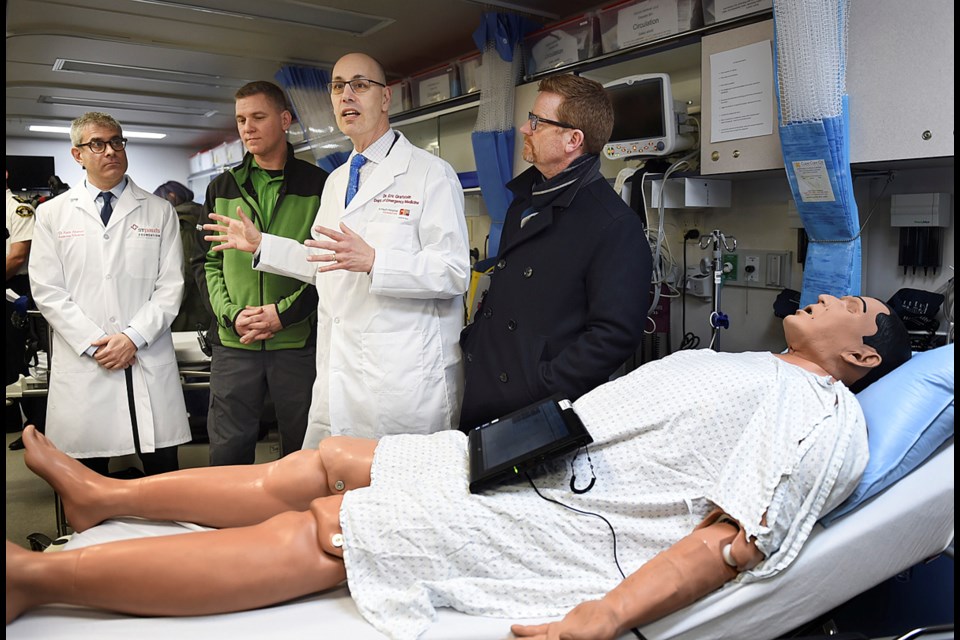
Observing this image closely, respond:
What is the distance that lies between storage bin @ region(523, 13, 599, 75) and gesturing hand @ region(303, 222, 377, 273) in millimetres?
1769

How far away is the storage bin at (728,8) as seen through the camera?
2.55 meters

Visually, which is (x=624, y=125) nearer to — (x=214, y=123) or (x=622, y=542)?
(x=622, y=542)

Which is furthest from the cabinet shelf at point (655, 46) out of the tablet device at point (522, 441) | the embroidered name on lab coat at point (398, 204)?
the tablet device at point (522, 441)

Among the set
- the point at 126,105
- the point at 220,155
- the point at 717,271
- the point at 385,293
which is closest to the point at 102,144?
the point at 385,293

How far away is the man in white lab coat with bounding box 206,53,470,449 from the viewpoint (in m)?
2.21

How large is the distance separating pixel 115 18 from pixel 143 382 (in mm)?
2072

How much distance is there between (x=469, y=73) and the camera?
4.00 m

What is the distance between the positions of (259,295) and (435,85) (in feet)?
7.11

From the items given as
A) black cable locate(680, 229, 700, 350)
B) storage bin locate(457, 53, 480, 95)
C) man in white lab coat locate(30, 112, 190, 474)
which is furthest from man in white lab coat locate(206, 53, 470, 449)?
storage bin locate(457, 53, 480, 95)

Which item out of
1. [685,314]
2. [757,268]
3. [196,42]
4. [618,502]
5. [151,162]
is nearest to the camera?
[618,502]

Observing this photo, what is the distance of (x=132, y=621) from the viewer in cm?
137

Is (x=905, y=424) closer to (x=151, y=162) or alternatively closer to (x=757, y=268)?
(x=757, y=268)

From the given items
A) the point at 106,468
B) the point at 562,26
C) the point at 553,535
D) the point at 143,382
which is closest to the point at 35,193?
the point at 106,468

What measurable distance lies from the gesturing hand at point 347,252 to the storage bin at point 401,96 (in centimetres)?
270
